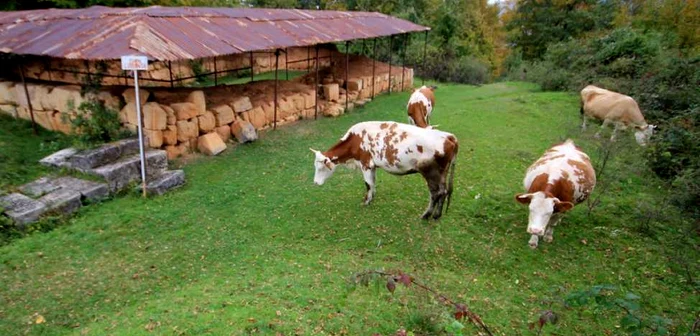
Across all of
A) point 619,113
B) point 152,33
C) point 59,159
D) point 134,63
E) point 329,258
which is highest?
point 152,33

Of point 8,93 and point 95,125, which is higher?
point 8,93

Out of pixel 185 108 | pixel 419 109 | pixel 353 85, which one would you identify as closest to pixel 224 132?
pixel 185 108

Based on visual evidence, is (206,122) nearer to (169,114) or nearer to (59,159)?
(169,114)

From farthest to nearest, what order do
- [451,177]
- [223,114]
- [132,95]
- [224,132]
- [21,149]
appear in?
[224,132], [223,114], [132,95], [21,149], [451,177]

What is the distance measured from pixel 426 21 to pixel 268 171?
967 inches

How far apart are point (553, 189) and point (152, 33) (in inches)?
310

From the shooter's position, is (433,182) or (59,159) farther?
(59,159)

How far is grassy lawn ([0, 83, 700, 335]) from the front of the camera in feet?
15.2

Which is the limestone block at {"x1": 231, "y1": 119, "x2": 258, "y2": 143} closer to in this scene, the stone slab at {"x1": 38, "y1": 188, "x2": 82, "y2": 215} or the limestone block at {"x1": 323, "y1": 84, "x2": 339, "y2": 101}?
the stone slab at {"x1": 38, "y1": 188, "x2": 82, "y2": 215}

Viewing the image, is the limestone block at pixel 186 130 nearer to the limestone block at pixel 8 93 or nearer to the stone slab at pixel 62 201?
the stone slab at pixel 62 201

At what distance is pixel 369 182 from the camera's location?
24.5 feet

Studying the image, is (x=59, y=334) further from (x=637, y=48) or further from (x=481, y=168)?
(x=637, y=48)

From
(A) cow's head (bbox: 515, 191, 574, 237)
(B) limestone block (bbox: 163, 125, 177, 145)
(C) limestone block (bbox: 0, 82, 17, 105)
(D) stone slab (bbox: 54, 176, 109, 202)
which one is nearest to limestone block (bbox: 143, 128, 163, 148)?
(B) limestone block (bbox: 163, 125, 177, 145)

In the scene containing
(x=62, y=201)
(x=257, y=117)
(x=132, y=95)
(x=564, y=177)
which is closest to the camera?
(x=564, y=177)
